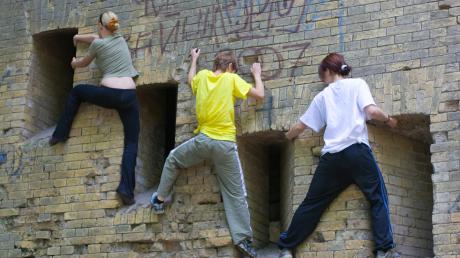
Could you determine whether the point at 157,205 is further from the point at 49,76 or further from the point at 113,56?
the point at 49,76

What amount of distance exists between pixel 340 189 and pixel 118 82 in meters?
2.51

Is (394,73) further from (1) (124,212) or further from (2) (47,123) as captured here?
(2) (47,123)

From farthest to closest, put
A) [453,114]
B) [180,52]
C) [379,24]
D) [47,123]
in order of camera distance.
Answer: [47,123], [180,52], [379,24], [453,114]

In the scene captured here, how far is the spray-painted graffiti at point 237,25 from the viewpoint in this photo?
8.19 meters

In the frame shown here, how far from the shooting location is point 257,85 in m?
8.00

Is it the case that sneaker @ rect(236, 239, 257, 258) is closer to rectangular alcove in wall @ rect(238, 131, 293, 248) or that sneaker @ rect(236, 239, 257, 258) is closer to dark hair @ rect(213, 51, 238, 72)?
rectangular alcove in wall @ rect(238, 131, 293, 248)

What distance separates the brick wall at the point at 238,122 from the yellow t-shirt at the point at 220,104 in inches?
10.6

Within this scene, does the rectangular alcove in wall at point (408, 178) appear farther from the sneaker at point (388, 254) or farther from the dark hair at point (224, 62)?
the dark hair at point (224, 62)

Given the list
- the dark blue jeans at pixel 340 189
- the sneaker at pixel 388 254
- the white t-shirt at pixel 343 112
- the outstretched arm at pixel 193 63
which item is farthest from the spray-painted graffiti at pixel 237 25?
the sneaker at pixel 388 254

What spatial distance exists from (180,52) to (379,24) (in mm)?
1997

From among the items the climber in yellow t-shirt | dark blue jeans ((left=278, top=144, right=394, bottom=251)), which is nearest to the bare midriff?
the climber in yellow t-shirt

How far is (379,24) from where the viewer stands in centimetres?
789

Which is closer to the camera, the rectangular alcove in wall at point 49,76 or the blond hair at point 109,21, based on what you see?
the blond hair at point 109,21

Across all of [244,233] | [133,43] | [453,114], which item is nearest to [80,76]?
[133,43]
